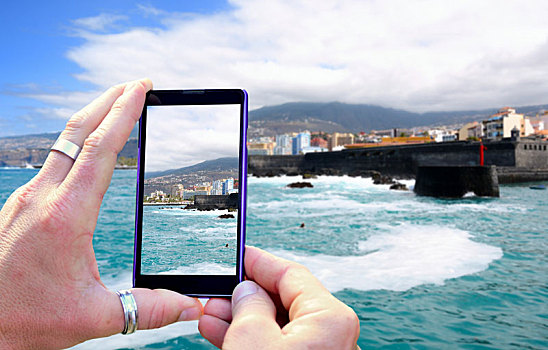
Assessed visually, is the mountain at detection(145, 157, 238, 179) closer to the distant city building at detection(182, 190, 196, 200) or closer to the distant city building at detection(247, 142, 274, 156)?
the distant city building at detection(182, 190, 196, 200)

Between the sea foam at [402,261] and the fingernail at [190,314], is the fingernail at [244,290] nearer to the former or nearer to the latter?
the fingernail at [190,314]

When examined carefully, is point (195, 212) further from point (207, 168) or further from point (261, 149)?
point (261, 149)

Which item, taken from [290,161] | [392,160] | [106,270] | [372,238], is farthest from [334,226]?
[290,161]

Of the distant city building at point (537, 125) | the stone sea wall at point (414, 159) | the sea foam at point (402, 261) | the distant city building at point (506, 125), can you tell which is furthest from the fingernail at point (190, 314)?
the distant city building at point (537, 125)

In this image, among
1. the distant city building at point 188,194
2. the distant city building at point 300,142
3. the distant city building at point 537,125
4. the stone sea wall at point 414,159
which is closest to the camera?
the distant city building at point 188,194

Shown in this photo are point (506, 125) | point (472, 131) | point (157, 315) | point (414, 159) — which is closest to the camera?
point (157, 315)

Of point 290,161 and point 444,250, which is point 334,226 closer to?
point 444,250

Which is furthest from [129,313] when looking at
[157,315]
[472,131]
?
[472,131]

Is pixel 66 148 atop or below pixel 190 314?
atop
